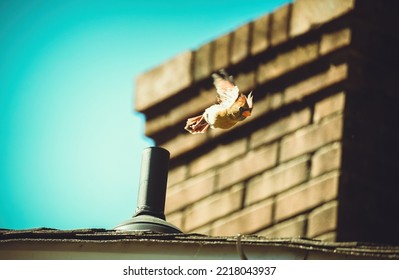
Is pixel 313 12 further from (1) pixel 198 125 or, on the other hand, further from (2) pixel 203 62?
(1) pixel 198 125

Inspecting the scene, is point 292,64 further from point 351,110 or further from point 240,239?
point 240,239

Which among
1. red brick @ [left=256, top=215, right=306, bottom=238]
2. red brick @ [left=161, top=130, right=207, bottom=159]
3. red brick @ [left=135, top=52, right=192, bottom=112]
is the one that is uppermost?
red brick @ [left=135, top=52, right=192, bottom=112]

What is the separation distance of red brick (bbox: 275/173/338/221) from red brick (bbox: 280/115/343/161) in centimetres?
Result: 22

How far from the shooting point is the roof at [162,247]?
357 cm

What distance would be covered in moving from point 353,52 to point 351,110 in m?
0.33

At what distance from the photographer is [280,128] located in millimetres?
5629

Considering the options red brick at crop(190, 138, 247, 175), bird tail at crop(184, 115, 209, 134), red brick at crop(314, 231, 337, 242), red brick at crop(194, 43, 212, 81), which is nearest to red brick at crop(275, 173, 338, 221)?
red brick at crop(314, 231, 337, 242)

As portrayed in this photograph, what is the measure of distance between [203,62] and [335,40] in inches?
34.1

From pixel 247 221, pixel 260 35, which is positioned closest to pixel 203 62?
pixel 260 35

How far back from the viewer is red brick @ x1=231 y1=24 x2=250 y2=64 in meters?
5.90

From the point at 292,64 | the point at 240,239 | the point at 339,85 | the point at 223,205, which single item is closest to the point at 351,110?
the point at 339,85

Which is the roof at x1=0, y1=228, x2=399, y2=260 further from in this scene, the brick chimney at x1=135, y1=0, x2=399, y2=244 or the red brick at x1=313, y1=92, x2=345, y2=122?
the red brick at x1=313, y1=92, x2=345, y2=122

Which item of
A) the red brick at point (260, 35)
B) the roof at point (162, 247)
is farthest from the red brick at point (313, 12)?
the roof at point (162, 247)
